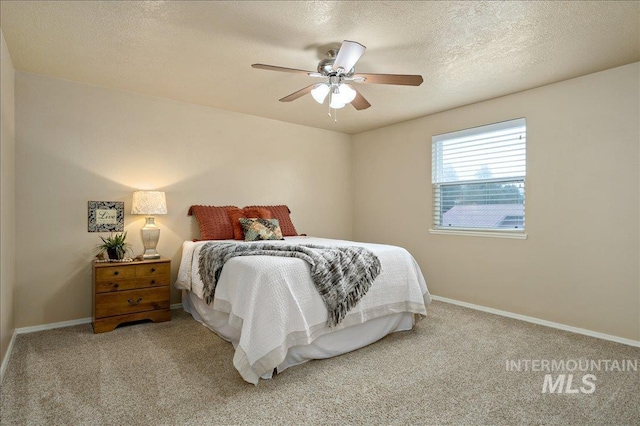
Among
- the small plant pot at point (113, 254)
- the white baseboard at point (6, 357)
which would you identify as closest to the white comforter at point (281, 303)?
the small plant pot at point (113, 254)

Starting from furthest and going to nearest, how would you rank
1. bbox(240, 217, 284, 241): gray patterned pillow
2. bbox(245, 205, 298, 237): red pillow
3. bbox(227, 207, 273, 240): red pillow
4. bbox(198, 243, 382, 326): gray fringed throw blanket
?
bbox(245, 205, 298, 237): red pillow → bbox(227, 207, 273, 240): red pillow → bbox(240, 217, 284, 241): gray patterned pillow → bbox(198, 243, 382, 326): gray fringed throw blanket

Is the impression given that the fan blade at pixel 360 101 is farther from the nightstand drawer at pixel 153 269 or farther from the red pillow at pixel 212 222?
the nightstand drawer at pixel 153 269

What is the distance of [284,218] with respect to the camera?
4.48 metres

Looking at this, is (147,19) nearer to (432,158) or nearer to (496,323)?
(432,158)

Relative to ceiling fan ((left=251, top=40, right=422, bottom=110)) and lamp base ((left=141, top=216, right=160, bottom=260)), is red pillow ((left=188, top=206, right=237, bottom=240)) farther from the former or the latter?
ceiling fan ((left=251, top=40, right=422, bottom=110))

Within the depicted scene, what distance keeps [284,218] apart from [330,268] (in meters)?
2.01

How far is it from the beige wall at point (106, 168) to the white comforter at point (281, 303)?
1609 millimetres

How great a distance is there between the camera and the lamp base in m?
3.47

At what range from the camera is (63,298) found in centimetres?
329

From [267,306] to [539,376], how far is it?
1.81 m

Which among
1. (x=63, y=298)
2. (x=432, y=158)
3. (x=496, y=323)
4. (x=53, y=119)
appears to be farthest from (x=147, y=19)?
(x=496, y=323)

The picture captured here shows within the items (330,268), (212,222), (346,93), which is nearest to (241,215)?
(212,222)

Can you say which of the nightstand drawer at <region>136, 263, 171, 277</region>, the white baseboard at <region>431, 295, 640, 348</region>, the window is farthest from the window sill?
the nightstand drawer at <region>136, 263, 171, 277</region>

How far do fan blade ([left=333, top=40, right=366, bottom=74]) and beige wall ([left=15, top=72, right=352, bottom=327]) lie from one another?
161 cm
